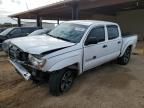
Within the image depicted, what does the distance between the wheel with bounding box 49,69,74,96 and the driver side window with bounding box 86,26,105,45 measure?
103cm

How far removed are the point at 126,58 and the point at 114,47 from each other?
63.8 inches

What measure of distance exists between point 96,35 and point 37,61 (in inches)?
87.6

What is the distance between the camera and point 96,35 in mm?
5602

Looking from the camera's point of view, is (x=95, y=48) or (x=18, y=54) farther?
(x=95, y=48)

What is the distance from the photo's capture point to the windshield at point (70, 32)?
5.12 meters

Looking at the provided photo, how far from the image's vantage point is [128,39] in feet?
24.7

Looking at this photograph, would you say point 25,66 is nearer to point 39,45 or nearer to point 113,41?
point 39,45

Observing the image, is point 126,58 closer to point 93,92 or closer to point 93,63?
point 93,63

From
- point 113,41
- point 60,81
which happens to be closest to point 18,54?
point 60,81

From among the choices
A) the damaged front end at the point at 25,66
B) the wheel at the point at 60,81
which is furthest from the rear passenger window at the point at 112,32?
the damaged front end at the point at 25,66

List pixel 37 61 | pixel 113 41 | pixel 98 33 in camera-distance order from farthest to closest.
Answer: pixel 113 41 → pixel 98 33 → pixel 37 61

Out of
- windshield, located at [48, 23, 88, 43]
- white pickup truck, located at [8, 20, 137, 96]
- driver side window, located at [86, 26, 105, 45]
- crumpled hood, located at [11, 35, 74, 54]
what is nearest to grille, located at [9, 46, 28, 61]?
white pickup truck, located at [8, 20, 137, 96]

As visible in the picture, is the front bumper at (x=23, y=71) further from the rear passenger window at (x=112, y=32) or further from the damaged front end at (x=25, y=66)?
the rear passenger window at (x=112, y=32)

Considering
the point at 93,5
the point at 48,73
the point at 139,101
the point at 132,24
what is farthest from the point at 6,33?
the point at 132,24
